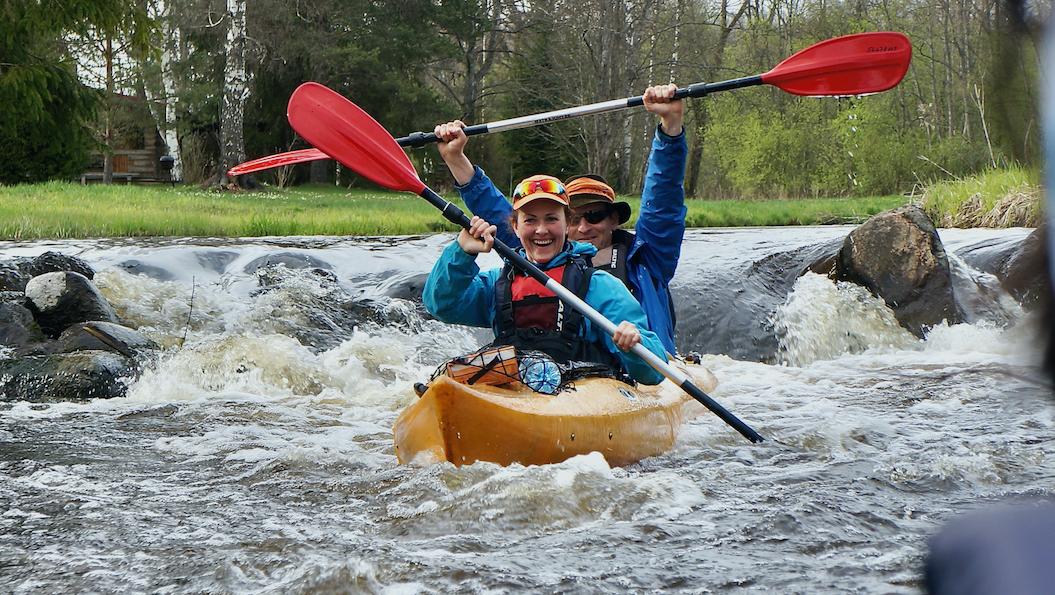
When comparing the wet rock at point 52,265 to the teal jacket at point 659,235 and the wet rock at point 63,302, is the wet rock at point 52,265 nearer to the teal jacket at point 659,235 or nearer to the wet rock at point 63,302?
the wet rock at point 63,302

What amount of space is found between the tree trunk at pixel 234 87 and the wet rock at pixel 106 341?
14277 millimetres

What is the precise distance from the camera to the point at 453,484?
3.94 meters

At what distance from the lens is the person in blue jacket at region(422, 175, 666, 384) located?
14.9 ft

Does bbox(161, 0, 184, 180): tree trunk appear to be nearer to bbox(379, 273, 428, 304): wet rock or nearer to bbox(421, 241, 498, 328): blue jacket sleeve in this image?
bbox(379, 273, 428, 304): wet rock

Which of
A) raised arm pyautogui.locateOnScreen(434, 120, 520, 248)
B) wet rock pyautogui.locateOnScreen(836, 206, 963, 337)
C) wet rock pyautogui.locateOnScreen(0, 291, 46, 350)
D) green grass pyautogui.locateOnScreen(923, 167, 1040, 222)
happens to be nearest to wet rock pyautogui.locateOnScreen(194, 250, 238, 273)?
wet rock pyautogui.locateOnScreen(0, 291, 46, 350)

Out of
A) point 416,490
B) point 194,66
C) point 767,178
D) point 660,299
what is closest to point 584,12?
point 767,178

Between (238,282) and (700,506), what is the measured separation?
5723mm

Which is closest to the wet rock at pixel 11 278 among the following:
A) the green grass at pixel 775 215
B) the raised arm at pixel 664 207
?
the raised arm at pixel 664 207

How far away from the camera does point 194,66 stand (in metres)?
26.0

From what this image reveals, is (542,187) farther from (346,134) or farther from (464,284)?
(346,134)

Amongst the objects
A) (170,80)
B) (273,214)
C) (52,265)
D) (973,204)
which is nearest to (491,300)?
(52,265)

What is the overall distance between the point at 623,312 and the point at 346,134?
1630mm

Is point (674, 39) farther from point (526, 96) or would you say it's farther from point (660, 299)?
point (660, 299)

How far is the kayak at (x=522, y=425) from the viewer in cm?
398
